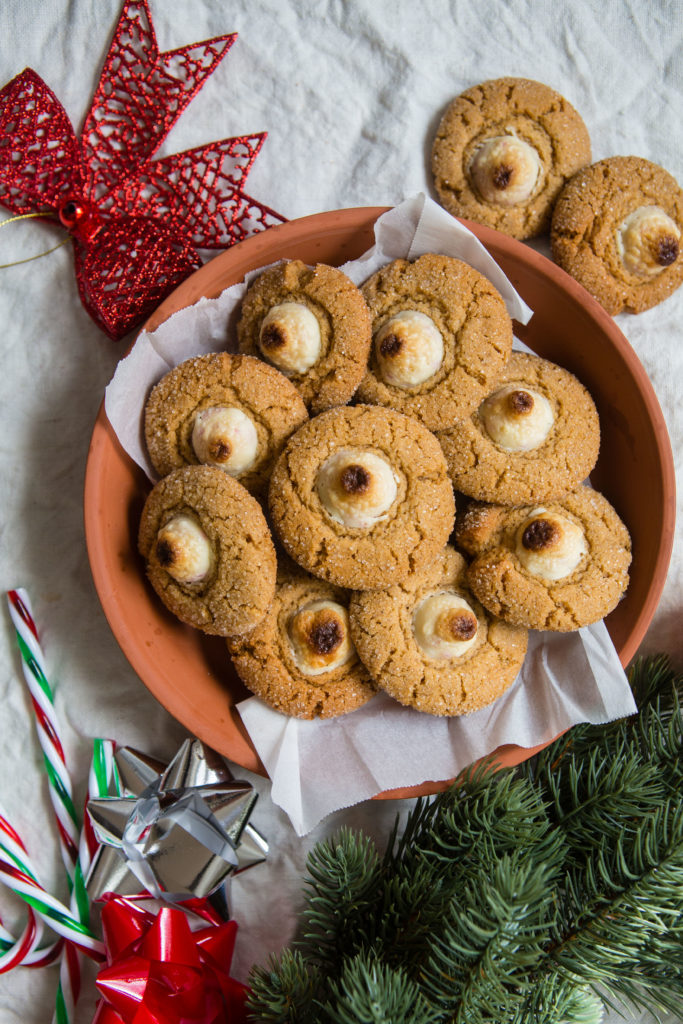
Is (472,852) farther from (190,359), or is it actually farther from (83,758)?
(190,359)

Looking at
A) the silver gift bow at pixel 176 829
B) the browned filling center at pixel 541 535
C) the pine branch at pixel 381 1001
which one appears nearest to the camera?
the pine branch at pixel 381 1001

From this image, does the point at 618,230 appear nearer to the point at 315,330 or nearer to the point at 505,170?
the point at 505,170

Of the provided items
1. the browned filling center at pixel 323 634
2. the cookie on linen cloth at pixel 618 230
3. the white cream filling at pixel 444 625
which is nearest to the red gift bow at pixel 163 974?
the browned filling center at pixel 323 634

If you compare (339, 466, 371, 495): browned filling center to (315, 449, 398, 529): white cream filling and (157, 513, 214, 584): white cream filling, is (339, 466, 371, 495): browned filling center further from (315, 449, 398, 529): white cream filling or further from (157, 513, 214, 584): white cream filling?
(157, 513, 214, 584): white cream filling

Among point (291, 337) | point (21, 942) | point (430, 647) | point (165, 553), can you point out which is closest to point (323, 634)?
point (430, 647)

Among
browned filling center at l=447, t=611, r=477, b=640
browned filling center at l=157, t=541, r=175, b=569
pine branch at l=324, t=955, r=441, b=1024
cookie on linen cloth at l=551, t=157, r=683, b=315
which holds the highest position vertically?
cookie on linen cloth at l=551, t=157, r=683, b=315

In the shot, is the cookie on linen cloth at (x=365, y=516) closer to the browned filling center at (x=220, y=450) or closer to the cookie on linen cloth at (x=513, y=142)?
the browned filling center at (x=220, y=450)

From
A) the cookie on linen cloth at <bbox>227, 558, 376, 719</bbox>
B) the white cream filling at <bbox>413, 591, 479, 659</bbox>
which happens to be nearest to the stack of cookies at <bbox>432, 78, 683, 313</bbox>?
the white cream filling at <bbox>413, 591, 479, 659</bbox>
